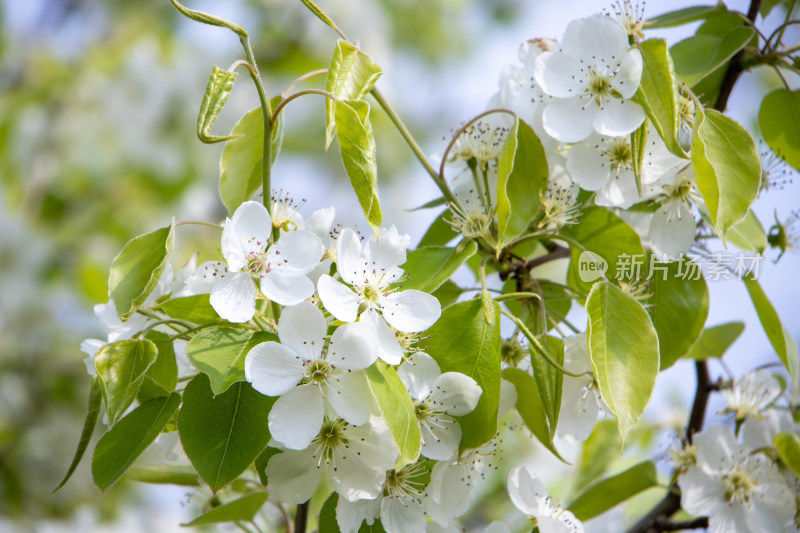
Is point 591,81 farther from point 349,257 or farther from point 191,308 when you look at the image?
point 191,308

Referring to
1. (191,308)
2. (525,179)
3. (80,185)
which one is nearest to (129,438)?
(191,308)

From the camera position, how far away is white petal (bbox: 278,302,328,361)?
754 millimetres

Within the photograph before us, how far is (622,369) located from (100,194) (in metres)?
2.85

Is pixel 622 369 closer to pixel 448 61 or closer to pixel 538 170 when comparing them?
pixel 538 170

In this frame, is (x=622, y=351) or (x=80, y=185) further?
(x=80, y=185)

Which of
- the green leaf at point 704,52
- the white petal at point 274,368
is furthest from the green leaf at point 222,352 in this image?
the green leaf at point 704,52

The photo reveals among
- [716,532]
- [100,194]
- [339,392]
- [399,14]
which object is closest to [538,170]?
[339,392]

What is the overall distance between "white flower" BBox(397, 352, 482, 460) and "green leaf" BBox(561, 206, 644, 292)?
276mm

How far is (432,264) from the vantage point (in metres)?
0.91

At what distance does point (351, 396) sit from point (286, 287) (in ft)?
0.43

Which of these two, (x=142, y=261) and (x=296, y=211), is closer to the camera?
(x=142, y=261)

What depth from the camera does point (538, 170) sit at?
3.17 ft

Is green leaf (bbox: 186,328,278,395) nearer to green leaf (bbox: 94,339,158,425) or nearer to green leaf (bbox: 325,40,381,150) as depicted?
green leaf (bbox: 94,339,158,425)

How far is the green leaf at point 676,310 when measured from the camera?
1.00 m
